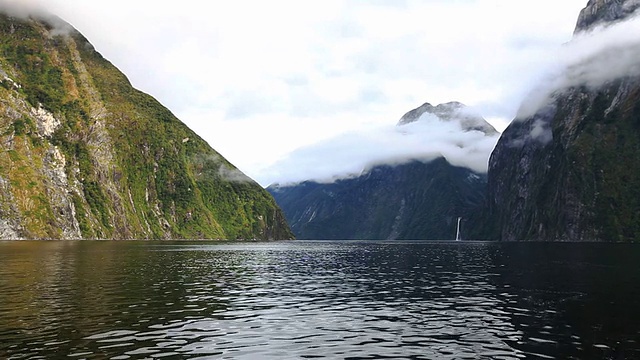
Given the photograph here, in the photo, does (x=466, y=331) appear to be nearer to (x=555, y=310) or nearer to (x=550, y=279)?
(x=555, y=310)

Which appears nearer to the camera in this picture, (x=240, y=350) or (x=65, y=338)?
(x=240, y=350)

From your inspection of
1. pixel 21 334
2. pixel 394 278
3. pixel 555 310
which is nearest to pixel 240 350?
pixel 21 334

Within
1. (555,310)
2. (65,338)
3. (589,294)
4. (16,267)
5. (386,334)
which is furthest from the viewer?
(16,267)

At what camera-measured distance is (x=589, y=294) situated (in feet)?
186

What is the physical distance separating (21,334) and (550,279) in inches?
2663

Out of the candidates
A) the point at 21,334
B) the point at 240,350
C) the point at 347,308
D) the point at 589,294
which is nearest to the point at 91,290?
the point at 21,334

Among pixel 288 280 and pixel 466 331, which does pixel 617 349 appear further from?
pixel 288 280

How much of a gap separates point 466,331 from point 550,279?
1750 inches

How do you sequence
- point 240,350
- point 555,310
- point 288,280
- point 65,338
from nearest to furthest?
point 240,350, point 65,338, point 555,310, point 288,280

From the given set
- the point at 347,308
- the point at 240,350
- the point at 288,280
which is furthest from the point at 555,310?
the point at 288,280

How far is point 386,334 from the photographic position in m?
35.6

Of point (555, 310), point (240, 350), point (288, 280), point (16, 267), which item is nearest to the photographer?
point (240, 350)

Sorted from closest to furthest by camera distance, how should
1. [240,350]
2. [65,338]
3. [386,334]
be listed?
[240,350] → [65,338] → [386,334]

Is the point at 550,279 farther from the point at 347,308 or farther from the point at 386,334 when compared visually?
the point at 386,334
